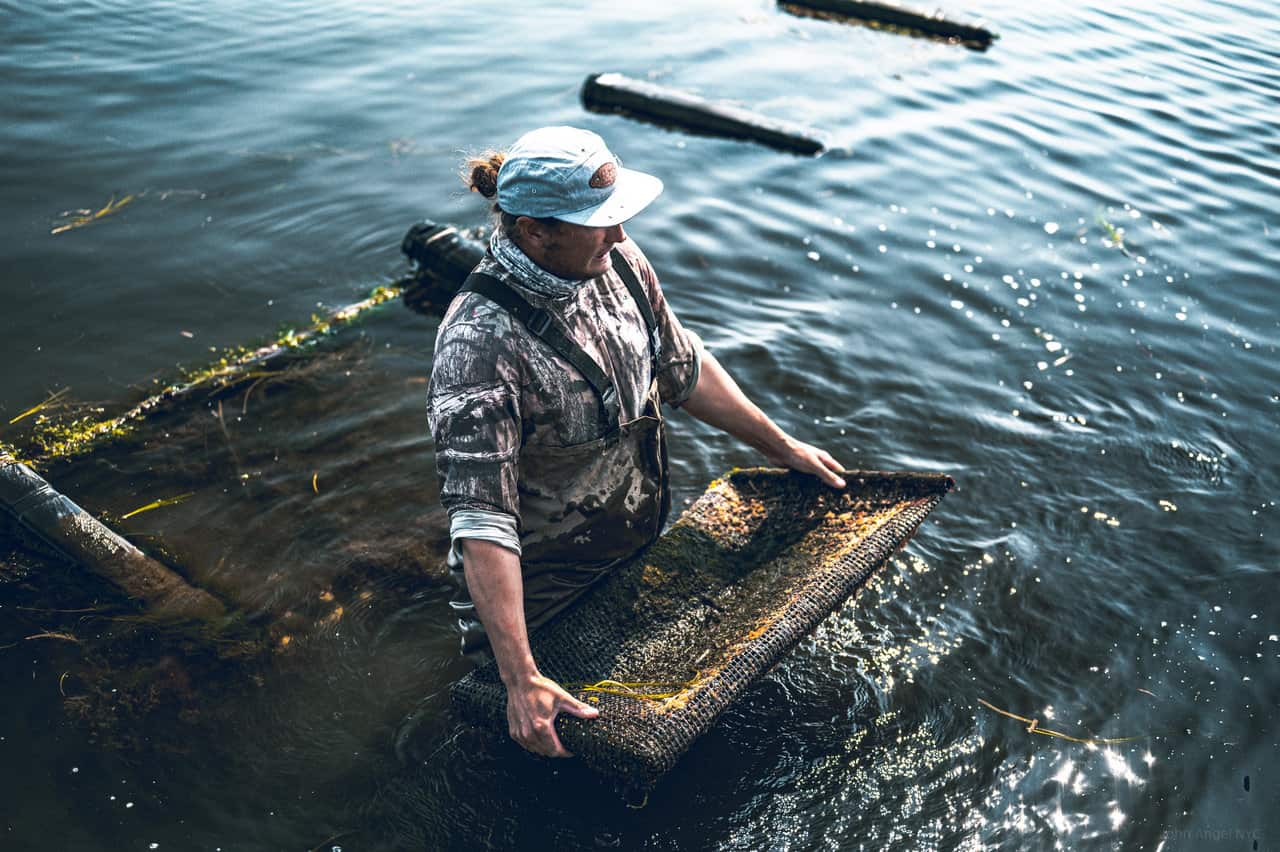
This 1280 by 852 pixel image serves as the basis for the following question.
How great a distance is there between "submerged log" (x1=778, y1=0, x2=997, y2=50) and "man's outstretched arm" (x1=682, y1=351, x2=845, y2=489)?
8752 mm

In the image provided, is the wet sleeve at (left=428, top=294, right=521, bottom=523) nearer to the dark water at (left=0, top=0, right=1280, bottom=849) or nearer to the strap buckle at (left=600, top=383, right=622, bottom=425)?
→ the strap buckle at (left=600, top=383, right=622, bottom=425)

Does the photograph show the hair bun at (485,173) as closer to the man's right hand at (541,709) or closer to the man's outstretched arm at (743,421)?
the man's outstretched arm at (743,421)

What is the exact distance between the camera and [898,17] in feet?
37.6

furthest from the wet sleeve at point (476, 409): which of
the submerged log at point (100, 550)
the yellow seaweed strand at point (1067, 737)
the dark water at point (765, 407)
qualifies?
the yellow seaweed strand at point (1067, 737)

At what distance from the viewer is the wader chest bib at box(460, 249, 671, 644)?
3.07m

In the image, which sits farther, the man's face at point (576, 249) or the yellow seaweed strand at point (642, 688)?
the yellow seaweed strand at point (642, 688)

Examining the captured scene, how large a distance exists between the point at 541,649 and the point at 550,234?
4.51 feet

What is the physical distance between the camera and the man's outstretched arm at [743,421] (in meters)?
3.80

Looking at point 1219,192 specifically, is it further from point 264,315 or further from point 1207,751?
point 264,315

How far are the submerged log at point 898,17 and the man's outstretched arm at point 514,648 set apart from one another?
10.1m

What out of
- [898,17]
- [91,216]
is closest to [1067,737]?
[91,216]

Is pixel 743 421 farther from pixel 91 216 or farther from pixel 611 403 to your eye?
pixel 91 216

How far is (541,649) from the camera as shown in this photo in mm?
3359

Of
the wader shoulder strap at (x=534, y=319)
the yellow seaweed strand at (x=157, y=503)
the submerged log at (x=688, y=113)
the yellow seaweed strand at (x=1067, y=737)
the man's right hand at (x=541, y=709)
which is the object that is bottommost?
the yellow seaweed strand at (x=1067, y=737)
